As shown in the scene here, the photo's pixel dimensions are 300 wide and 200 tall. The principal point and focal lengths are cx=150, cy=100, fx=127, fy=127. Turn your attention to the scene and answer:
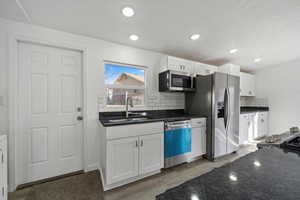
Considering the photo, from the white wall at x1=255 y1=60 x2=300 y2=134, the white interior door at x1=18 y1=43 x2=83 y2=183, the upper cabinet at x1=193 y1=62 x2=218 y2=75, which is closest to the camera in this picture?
the white interior door at x1=18 y1=43 x2=83 y2=183

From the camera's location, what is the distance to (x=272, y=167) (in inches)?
27.5

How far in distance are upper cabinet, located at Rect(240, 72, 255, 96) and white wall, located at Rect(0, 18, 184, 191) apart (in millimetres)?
2463

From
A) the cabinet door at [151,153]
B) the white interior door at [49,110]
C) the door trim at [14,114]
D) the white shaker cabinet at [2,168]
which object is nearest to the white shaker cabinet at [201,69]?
the cabinet door at [151,153]

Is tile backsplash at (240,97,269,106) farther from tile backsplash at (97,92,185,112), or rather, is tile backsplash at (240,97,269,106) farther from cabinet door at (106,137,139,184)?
cabinet door at (106,137,139,184)

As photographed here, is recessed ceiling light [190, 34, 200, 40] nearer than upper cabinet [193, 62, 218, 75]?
Yes

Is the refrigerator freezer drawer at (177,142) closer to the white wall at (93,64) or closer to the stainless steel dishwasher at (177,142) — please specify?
the stainless steel dishwasher at (177,142)

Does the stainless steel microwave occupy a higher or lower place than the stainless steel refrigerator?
higher

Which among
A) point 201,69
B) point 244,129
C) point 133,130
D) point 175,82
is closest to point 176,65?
point 175,82

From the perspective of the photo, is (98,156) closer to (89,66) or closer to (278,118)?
(89,66)

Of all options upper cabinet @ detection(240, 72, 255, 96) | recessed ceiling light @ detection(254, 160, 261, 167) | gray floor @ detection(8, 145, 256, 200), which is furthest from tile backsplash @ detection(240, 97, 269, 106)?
recessed ceiling light @ detection(254, 160, 261, 167)

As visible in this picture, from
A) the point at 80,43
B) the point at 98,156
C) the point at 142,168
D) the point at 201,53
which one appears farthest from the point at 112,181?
the point at 201,53

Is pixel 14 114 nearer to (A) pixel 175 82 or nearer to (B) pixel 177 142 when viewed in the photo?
(B) pixel 177 142

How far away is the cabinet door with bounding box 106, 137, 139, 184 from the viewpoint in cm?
168

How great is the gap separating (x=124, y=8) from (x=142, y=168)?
2246mm
